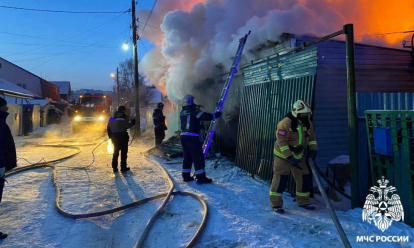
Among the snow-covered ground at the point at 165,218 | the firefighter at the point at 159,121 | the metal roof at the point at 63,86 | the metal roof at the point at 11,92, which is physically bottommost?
the snow-covered ground at the point at 165,218

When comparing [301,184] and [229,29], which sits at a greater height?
[229,29]

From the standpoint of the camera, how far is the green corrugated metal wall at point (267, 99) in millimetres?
5336

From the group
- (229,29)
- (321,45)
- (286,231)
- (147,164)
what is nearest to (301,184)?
(286,231)

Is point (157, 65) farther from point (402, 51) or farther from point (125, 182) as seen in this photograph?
point (402, 51)

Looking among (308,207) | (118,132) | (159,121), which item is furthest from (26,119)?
(308,207)

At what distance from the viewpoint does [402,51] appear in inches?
264

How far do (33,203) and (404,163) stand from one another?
5.71 meters

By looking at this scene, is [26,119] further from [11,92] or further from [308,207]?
[308,207]

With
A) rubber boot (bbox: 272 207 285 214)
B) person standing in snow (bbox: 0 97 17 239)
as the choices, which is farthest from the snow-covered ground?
person standing in snow (bbox: 0 97 17 239)

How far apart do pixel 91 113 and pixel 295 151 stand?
19.2 meters

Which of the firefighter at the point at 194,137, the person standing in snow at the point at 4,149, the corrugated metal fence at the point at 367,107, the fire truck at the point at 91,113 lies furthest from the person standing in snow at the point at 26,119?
the corrugated metal fence at the point at 367,107

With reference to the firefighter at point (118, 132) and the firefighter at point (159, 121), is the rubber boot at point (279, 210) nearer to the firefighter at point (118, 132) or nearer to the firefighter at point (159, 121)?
the firefighter at point (118, 132)

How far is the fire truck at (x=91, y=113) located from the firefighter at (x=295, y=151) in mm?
18381

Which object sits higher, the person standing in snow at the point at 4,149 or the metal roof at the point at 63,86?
the metal roof at the point at 63,86
